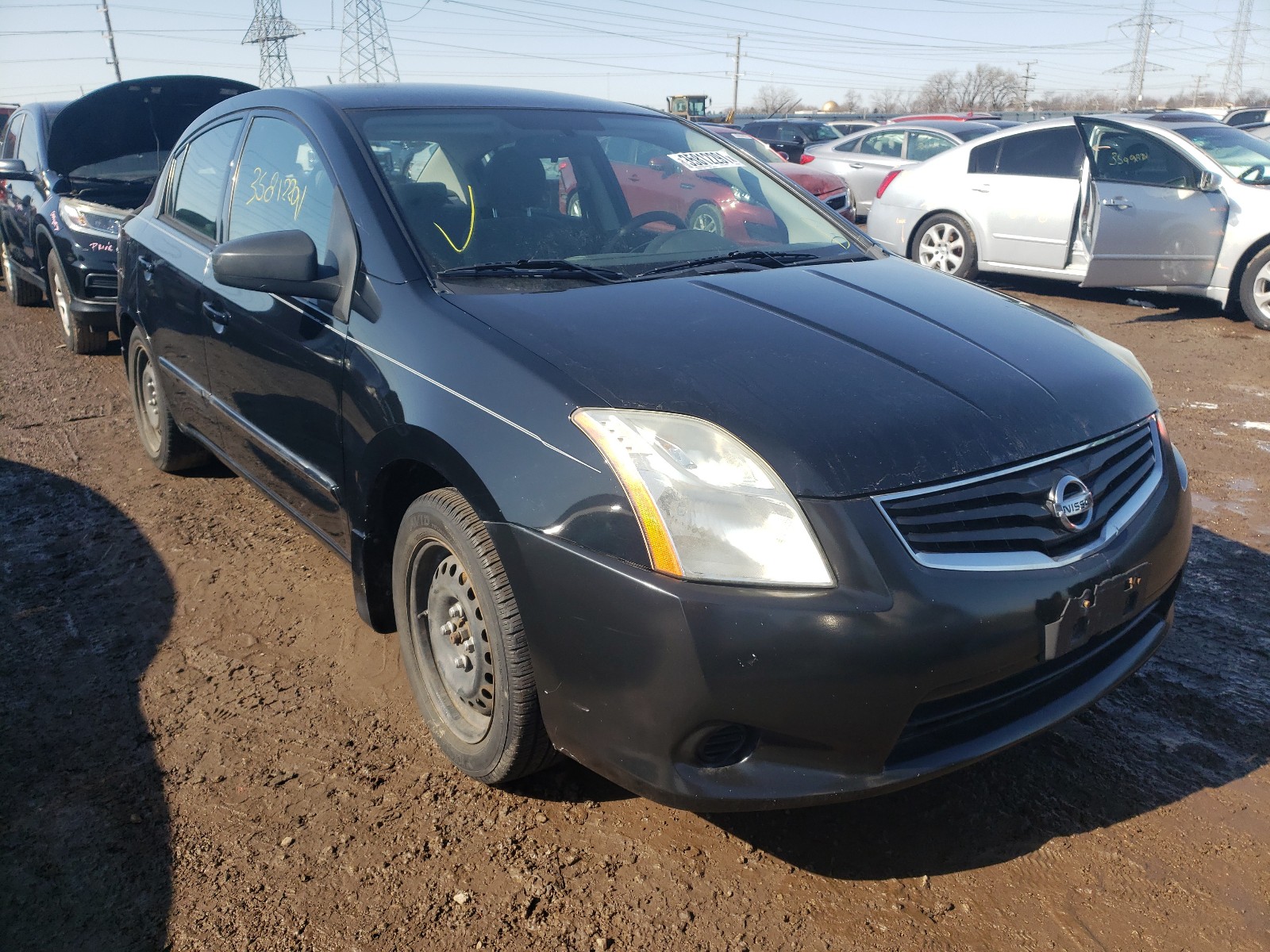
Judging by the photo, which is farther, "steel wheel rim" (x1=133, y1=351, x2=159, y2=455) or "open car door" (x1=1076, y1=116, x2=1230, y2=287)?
"open car door" (x1=1076, y1=116, x2=1230, y2=287)

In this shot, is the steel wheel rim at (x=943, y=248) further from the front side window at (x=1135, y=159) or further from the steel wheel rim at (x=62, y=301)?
the steel wheel rim at (x=62, y=301)

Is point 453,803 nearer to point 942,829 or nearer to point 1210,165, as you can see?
point 942,829

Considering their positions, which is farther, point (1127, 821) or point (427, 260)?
point (427, 260)

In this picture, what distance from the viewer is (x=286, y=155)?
10.8 feet

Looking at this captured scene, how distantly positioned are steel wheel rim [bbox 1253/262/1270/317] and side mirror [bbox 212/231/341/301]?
25.0 ft

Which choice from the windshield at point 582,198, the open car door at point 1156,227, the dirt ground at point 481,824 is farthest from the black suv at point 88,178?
the open car door at point 1156,227

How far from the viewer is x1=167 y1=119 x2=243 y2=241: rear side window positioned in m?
3.78

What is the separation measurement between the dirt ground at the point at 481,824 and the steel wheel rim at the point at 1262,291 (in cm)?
522

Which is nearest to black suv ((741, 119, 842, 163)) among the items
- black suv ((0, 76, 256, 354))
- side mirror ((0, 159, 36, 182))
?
black suv ((0, 76, 256, 354))

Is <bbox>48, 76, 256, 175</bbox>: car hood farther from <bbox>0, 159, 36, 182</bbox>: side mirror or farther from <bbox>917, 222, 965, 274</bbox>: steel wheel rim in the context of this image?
<bbox>917, 222, 965, 274</bbox>: steel wheel rim

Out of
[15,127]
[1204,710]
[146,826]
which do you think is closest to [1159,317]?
[1204,710]

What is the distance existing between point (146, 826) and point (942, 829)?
193 cm

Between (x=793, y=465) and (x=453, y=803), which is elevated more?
(x=793, y=465)

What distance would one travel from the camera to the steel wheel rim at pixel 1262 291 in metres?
7.74
